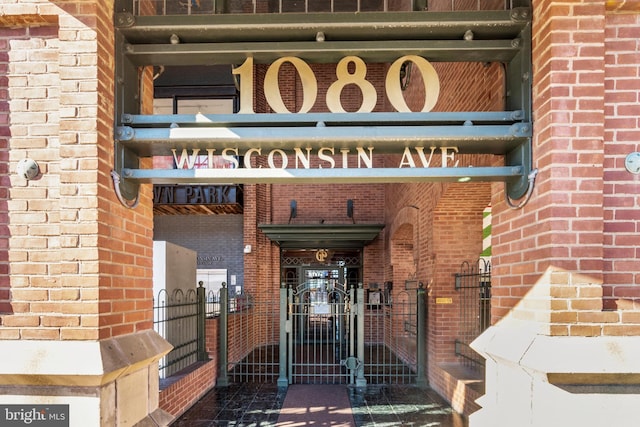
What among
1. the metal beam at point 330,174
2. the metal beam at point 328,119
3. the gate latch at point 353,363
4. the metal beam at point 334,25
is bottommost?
the gate latch at point 353,363

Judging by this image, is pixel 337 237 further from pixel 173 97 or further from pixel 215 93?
pixel 173 97

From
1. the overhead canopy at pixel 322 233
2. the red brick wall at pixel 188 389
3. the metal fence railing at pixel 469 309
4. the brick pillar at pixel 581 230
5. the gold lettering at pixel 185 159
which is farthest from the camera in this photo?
the overhead canopy at pixel 322 233

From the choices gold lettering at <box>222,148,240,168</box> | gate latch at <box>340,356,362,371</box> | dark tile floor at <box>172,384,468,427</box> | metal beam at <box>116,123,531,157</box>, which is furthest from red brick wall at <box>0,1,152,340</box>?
gate latch at <box>340,356,362,371</box>

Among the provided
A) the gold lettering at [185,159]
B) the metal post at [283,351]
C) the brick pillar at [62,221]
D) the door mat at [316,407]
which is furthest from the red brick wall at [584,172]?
the metal post at [283,351]

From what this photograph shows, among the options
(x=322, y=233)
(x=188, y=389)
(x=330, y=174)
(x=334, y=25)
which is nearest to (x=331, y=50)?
(x=334, y=25)

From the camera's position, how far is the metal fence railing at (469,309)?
6492 mm

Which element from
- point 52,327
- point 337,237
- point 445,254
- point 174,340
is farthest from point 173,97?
point 52,327

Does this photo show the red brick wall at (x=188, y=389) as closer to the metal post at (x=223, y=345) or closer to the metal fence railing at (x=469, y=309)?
the metal post at (x=223, y=345)

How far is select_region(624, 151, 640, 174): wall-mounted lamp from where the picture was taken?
2.48m

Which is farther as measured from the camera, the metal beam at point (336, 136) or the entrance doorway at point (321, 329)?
the entrance doorway at point (321, 329)

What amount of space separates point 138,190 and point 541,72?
280cm

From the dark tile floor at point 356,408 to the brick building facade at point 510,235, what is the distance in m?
3.29

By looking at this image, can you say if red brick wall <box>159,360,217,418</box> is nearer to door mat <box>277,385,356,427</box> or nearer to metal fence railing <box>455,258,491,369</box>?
door mat <box>277,385,356,427</box>

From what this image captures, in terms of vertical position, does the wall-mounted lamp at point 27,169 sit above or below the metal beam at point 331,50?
below
